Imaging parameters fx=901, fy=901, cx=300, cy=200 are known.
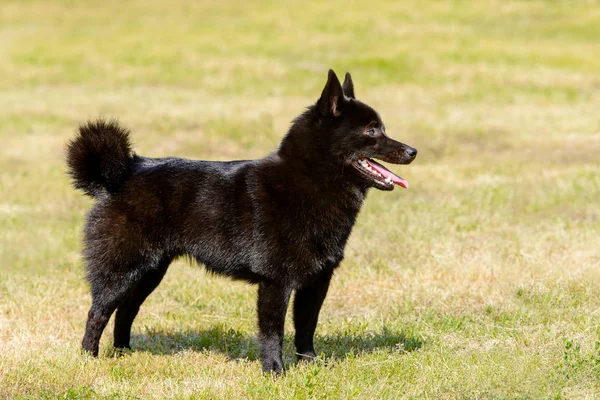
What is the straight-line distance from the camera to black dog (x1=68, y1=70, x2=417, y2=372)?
6.23 m

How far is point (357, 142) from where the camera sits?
6223 mm

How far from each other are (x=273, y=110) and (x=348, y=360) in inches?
566

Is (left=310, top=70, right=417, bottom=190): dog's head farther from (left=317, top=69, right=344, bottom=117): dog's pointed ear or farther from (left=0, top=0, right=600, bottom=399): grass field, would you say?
(left=0, top=0, right=600, bottom=399): grass field

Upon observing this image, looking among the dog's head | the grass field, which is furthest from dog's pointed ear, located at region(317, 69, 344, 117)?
the grass field

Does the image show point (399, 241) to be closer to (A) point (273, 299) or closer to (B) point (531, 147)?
(A) point (273, 299)

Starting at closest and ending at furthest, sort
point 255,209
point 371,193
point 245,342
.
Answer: point 255,209 < point 245,342 < point 371,193

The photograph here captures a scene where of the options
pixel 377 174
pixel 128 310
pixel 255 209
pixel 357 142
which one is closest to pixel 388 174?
pixel 377 174

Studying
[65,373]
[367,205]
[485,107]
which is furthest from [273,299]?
[485,107]

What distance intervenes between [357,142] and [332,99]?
343mm

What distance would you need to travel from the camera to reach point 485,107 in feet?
69.7

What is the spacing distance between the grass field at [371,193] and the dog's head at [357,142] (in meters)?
1.36

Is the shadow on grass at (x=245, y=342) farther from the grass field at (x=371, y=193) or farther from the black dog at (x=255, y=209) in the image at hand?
the black dog at (x=255, y=209)

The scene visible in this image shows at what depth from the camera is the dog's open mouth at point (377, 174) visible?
20.3 ft

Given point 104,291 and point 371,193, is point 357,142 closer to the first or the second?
point 104,291
